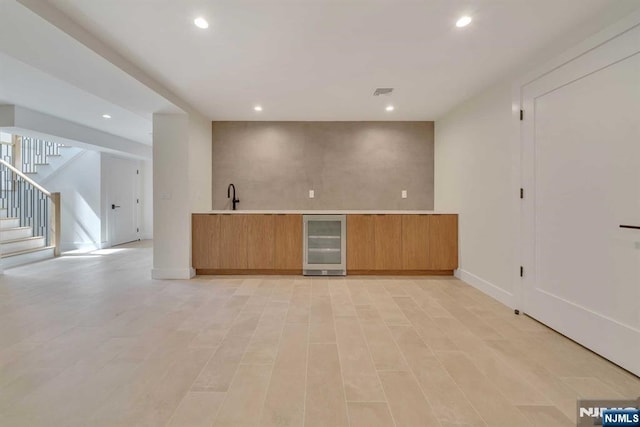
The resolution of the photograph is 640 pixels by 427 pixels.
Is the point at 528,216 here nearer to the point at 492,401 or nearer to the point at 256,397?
the point at 492,401

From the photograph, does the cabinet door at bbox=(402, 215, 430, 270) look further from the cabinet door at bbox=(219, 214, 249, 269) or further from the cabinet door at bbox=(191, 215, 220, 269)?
the cabinet door at bbox=(191, 215, 220, 269)

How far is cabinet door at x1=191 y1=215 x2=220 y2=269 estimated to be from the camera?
4.26 metres

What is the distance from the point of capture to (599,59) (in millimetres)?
2117

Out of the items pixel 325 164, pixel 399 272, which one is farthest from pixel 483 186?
pixel 325 164

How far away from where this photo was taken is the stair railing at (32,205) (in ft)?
19.1

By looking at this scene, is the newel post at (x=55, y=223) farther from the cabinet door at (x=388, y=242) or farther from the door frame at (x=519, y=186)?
the door frame at (x=519, y=186)

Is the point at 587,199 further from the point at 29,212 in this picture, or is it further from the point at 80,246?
the point at 80,246

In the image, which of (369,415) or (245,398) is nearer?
(369,415)

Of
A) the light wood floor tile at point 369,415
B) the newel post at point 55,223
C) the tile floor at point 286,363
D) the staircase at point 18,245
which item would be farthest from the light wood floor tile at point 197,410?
the newel post at point 55,223

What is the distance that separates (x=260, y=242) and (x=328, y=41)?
109 inches

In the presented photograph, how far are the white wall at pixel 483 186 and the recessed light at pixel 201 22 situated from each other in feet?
9.70

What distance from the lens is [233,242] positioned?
14.1ft

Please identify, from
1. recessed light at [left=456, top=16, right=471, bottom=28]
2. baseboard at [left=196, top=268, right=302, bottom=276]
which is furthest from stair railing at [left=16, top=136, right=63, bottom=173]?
recessed light at [left=456, top=16, right=471, bottom=28]

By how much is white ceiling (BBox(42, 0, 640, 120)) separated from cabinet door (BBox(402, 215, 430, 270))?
1.69 meters
